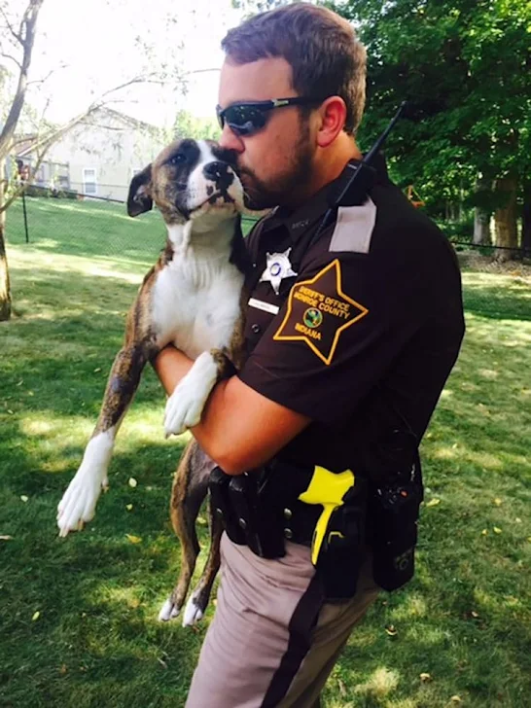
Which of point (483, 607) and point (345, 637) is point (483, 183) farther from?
point (345, 637)

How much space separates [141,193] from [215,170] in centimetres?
45

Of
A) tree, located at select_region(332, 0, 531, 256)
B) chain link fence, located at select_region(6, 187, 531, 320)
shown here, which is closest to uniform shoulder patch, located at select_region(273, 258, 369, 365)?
chain link fence, located at select_region(6, 187, 531, 320)

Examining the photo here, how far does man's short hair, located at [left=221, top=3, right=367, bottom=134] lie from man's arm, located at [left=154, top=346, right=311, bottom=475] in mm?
786

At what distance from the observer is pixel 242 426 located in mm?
1588

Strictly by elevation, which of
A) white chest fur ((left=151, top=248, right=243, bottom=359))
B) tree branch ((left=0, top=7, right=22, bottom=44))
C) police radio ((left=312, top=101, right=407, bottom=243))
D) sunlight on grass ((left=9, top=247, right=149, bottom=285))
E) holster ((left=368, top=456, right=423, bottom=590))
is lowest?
sunlight on grass ((left=9, top=247, right=149, bottom=285))

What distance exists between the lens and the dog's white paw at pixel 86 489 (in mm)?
1873

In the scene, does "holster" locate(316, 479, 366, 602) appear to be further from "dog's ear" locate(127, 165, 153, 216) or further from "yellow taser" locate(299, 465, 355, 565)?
"dog's ear" locate(127, 165, 153, 216)

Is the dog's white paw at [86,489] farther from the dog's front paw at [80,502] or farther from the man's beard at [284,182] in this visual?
the man's beard at [284,182]

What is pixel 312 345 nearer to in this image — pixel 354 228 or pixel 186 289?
pixel 354 228

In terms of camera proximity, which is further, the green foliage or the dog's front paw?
the green foliage

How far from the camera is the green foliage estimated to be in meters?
12.9

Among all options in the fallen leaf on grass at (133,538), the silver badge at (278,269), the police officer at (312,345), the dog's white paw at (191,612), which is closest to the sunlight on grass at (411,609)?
the dog's white paw at (191,612)

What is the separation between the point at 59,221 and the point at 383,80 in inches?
505

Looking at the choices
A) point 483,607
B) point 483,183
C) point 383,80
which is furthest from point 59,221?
point 483,607
